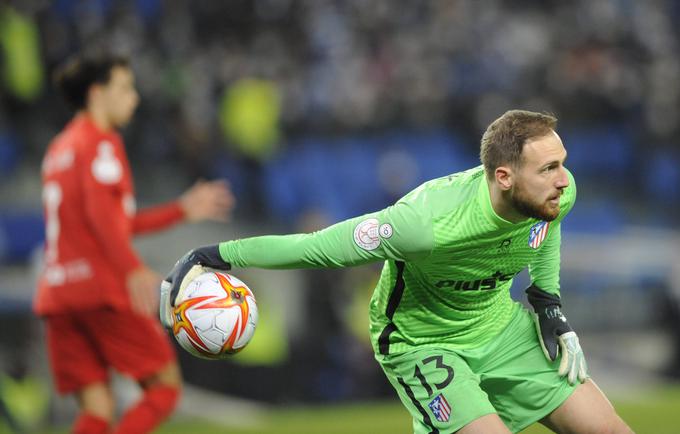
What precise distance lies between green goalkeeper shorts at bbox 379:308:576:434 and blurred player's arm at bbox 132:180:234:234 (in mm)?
1959

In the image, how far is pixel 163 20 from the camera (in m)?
14.2

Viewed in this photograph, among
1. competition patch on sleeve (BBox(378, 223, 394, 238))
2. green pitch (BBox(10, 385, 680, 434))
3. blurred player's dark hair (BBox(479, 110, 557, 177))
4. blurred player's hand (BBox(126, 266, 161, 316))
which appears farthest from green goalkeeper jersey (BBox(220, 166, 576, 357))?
green pitch (BBox(10, 385, 680, 434))

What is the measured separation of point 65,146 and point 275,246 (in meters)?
2.28

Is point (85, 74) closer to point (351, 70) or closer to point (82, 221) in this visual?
point (82, 221)

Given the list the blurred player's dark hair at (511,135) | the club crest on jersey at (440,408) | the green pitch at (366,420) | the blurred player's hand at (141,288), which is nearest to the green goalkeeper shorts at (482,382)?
the club crest on jersey at (440,408)

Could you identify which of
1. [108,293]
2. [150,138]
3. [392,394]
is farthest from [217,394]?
[108,293]

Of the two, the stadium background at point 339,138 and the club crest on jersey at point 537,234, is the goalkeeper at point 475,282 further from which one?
the stadium background at point 339,138

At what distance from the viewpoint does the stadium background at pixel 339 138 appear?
11.3 m

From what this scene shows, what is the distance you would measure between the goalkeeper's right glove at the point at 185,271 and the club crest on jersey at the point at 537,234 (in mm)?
1261

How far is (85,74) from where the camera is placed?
6.34 m

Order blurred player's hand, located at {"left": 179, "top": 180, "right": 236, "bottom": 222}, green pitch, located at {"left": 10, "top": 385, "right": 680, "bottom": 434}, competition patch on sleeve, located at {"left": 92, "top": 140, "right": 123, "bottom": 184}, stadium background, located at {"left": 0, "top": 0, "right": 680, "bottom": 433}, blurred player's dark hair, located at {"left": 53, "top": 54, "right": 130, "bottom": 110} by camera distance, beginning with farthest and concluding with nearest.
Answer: stadium background, located at {"left": 0, "top": 0, "right": 680, "bottom": 433}
green pitch, located at {"left": 10, "top": 385, "right": 680, "bottom": 434}
blurred player's hand, located at {"left": 179, "top": 180, "right": 236, "bottom": 222}
blurred player's dark hair, located at {"left": 53, "top": 54, "right": 130, "bottom": 110}
competition patch on sleeve, located at {"left": 92, "top": 140, "right": 123, "bottom": 184}

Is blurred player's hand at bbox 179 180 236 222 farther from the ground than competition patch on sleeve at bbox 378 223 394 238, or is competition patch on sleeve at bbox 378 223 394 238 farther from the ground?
blurred player's hand at bbox 179 180 236 222

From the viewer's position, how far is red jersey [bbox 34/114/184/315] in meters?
6.07

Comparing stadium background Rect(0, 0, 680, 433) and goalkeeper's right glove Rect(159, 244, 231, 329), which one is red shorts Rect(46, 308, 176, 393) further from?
stadium background Rect(0, 0, 680, 433)
